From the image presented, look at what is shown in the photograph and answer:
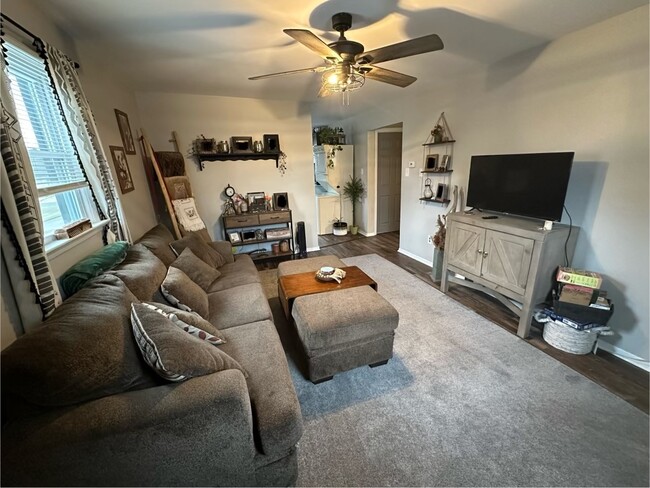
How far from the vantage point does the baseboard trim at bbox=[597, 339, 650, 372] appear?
1.85m

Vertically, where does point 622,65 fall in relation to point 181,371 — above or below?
above

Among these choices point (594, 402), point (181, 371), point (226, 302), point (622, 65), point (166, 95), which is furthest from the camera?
point (166, 95)

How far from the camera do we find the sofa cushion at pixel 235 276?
2.33m

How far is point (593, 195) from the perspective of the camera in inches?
79.5

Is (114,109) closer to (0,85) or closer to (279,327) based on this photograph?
(0,85)

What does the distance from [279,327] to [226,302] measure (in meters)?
0.66

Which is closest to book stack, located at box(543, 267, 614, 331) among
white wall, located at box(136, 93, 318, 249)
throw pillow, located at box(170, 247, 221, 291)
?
throw pillow, located at box(170, 247, 221, 291)

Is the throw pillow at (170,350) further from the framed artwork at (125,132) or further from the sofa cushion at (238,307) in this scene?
the framed artwork at (125,132)

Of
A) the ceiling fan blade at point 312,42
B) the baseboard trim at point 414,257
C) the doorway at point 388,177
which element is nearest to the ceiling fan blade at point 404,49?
the ceiling fan blade at point 312,42

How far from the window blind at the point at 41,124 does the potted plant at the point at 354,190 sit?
4.29 m

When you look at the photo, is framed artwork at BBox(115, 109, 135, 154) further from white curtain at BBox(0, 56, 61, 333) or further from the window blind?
white curtain at BBox(0, 56, 61, 333)

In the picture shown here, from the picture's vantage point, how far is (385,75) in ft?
6.56

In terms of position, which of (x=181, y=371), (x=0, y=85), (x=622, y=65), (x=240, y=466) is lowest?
(x=240, y=466)

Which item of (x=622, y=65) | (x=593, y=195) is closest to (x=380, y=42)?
(x=622, y=65)
